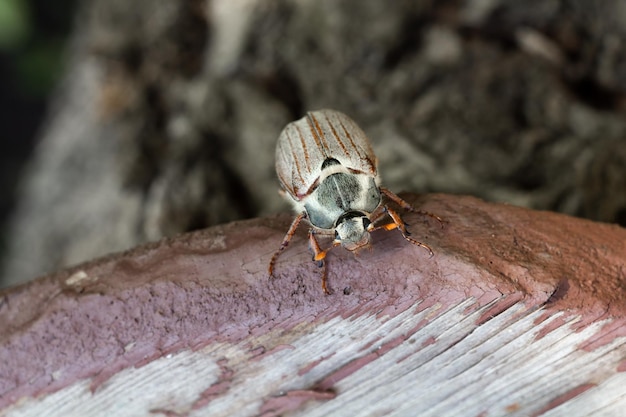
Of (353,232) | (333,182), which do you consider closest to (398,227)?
(353,232)

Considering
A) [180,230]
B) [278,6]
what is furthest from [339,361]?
[278,6]

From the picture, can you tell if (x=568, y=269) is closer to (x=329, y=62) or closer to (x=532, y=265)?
(x=532, y=265)

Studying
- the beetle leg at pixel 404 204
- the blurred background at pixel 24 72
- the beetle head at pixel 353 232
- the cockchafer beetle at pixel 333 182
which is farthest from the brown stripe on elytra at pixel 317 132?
the blurred background at pixel 24 72

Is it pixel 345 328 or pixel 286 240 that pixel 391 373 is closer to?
pixel 345 328

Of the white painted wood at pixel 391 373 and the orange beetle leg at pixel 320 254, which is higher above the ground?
Result: the orange beetle leg at pixel 320 254

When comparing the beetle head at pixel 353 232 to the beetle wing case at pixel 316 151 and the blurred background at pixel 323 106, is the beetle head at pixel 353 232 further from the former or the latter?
the blurred background at pixel 323 106

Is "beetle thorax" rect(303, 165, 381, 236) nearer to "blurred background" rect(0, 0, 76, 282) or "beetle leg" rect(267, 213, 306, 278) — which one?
"beetle leg" rect(267, 213, 306, 278)

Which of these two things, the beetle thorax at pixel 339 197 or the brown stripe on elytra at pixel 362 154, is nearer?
the beetle thorax at pixel 339 197

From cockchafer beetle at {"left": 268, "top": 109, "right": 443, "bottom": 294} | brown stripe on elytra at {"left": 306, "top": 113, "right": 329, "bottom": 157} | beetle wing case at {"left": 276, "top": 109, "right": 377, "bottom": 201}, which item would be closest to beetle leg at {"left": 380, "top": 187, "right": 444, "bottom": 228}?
cockchafer beetle at {"left": 268, "top": 109, "right": 443, "bottom": 294}
